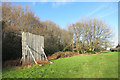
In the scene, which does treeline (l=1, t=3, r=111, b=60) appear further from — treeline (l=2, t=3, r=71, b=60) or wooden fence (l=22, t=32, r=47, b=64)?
wooden fence (l=22, t=32, r=47, b=64)

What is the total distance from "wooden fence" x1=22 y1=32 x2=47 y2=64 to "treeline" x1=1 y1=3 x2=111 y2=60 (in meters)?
2.16

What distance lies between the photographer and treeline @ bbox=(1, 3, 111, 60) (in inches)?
281

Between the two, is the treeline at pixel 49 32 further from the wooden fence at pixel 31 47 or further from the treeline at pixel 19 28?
the wooden fence at pixel 31 47

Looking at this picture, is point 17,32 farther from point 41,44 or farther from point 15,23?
point 41,44

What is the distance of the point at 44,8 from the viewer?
13.2 feet

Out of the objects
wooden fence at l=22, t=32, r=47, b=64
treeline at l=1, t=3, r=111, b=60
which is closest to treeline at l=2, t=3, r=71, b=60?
treeline at l=1, t=3, r=111, b=60

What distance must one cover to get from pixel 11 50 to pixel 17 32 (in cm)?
192

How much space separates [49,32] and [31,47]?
16.7 ft

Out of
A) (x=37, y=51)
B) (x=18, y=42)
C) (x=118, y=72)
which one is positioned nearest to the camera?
(x=118, y=72)

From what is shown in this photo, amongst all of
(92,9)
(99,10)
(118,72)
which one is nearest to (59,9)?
(92,9)

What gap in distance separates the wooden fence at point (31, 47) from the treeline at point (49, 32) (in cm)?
216

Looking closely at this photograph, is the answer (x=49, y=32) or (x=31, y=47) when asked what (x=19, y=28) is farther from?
(x=31, y=47)

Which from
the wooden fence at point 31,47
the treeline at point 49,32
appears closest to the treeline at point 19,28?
the treeline at point 49,32

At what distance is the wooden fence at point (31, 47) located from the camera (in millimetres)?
5033
